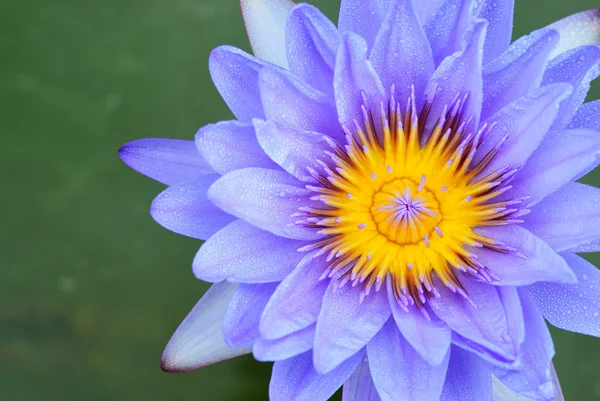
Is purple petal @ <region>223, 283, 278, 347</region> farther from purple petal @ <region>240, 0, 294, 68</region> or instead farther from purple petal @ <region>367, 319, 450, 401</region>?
purple petal @ <region>240, 0, 294, 68</region>

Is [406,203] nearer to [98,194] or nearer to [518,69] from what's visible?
[518,69]

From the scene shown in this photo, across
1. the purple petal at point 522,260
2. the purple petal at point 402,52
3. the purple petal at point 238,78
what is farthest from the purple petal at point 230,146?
the purple petal at point 522,260

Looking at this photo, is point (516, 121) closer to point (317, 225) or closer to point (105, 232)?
point (317, 225)

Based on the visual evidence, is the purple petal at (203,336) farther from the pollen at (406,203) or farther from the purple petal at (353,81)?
the purple petal at (353,81)

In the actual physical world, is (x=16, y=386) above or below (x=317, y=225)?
below

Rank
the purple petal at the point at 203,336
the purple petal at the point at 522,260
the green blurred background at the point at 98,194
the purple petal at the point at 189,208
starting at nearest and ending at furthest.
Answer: the purple petal at the point at 522,260 → the purple petal at the point at 189,208 → the purple petal at the point at 203,336 → the green blurred background at the point at 98,194

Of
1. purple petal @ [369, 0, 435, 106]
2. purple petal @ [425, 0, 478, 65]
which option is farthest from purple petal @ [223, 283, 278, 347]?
purple petal @ [425, 0, 478, 65]

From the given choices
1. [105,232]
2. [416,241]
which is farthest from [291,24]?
[105,232]
